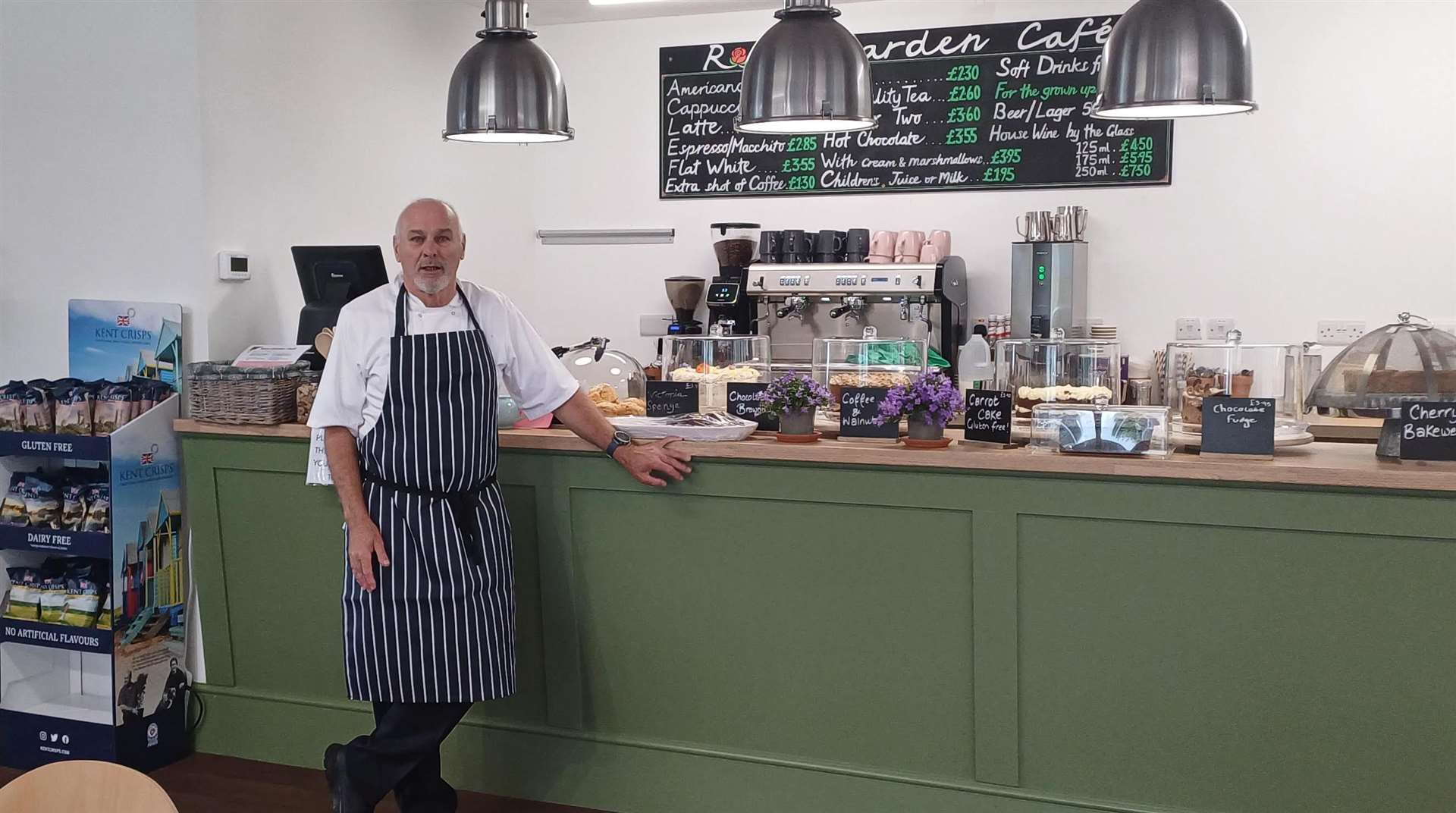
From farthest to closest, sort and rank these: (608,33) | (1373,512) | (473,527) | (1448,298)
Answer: (608,33), (1448,298), (473,527), (1373,512)

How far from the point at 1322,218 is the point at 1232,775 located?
3.03 m

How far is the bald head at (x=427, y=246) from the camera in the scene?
116 inches

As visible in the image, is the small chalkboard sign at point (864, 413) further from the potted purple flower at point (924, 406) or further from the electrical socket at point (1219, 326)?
the electrical socket at point (1219, 326)

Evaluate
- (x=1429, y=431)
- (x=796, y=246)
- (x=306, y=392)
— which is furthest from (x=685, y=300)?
(x=1429, y=431)

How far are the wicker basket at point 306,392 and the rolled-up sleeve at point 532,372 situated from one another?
747 millimetres

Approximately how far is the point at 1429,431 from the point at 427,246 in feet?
7.50

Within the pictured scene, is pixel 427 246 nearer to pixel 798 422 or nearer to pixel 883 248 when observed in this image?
pixel 798 422

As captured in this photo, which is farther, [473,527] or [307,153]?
[307,153]

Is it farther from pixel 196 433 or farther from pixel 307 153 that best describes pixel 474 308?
pixel 307 153

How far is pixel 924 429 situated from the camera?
3.01 metres

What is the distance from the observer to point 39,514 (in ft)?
11.9

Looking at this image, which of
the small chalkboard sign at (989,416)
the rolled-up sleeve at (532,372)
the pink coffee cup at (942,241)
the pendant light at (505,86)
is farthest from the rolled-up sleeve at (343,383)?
the pink coffee cup at (942,241)

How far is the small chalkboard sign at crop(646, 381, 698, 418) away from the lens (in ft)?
11.1

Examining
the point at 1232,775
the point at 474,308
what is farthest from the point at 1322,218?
the point at 474,308
